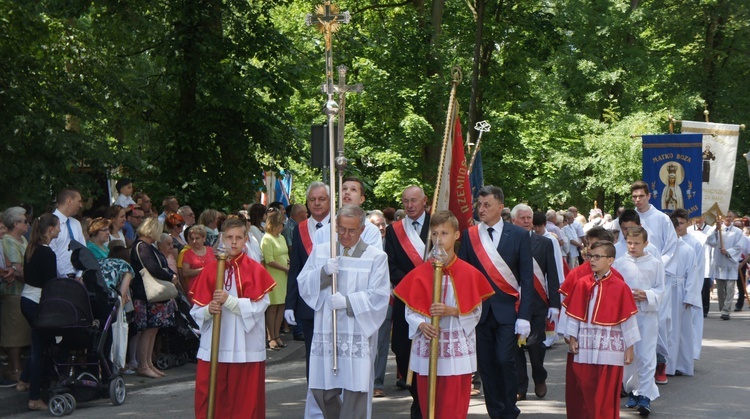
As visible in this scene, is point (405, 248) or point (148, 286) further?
point (148, 286)

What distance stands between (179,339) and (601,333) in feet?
19.6

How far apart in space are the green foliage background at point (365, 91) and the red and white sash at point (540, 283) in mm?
8137

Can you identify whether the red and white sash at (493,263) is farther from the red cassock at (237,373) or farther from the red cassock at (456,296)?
the red cassock at (237,373)

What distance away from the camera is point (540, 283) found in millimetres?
11609

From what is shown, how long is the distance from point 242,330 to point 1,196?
934 centimetres

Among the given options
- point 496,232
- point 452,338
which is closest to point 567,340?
point 496,232

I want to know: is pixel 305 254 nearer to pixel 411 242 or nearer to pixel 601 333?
pixel 411 242

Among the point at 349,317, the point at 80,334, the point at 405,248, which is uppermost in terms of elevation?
the point at 405,248

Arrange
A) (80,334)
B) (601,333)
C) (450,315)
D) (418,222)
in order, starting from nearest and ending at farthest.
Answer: (450,315)
(601,333)
(80,334)
(418,222)

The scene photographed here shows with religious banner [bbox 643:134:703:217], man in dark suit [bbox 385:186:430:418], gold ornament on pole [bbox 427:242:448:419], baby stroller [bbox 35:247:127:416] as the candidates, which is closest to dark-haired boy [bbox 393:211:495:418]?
gold ornament on pole [bbox 427:242:448:419]

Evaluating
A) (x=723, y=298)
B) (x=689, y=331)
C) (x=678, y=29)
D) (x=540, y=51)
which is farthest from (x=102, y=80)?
(x=678, y=29)

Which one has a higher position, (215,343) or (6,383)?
(215,343)

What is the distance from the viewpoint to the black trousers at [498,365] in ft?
31.6

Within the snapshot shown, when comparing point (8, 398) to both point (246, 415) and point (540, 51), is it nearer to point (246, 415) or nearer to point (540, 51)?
point (246, 415)
